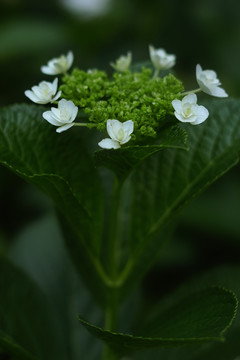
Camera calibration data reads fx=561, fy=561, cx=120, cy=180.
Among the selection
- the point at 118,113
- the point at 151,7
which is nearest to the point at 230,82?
the point at 151,7

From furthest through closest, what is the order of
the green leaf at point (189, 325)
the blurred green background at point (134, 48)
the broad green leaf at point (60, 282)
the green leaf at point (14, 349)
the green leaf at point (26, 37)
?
the green leaf at point (26, 37) < the blurred green background at point (134, 48) < the broad green leaf at point (60, 282) < the green leaf at point (14, 349) < the green leaf at point (189, 325)

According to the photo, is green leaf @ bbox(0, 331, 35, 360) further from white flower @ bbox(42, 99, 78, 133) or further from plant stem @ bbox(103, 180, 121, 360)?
white flower @ bbox(42, 99, 78, 133)

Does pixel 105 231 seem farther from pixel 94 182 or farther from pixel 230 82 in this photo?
pixel 230 82

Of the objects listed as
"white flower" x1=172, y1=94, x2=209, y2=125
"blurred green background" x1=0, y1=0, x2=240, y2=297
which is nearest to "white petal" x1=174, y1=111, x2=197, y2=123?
"white flower" x1=172, y1=94, x2=209, y2=125

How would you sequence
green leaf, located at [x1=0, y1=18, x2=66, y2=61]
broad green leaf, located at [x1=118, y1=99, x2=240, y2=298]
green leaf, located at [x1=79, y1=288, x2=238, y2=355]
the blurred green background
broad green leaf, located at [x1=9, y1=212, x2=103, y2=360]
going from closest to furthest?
1. green leaf, located at [x1=79, y1=288, x2=238, y2=355]
2. broad green leaf, located at [x1=118, y1=99, x2=240, y2=298]
3. broad green leaf, located at [x1=9, y1=212, x2=103, y2=360]
4. the blurred green background
5. green leaf, located at [x1=0, y1=18, x2=66, y2=61]

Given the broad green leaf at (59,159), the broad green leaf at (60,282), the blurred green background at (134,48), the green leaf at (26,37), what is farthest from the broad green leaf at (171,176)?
the green leaf at (26,37)

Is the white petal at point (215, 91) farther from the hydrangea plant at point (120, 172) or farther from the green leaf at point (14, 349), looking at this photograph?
the green leaf at point (14, 349)
